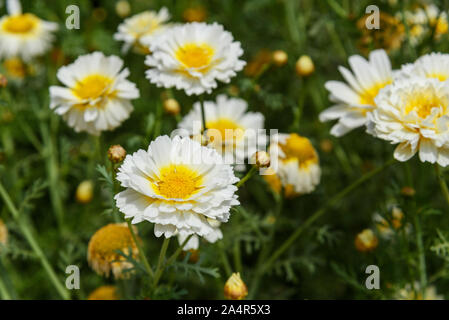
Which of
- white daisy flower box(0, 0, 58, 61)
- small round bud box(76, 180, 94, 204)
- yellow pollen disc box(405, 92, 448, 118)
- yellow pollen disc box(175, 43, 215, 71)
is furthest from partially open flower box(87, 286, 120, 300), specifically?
white daisy flower box(0, 0, 58, 61)

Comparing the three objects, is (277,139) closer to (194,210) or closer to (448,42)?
(194,210)

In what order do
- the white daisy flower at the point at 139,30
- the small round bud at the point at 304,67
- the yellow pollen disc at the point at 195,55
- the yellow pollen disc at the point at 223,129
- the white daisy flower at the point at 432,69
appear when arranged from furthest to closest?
1. the white daisy flower at the point at 139,30
2. the small round bud at the point at 304,67
3. the yellow pollen disc at the point at 223,129
4. the yellow pollen disc at the point at 195,55
5. the white daisy flower at the point at 432,69

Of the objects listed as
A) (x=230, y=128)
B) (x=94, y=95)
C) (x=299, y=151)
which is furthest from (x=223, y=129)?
(x=94, y=95)

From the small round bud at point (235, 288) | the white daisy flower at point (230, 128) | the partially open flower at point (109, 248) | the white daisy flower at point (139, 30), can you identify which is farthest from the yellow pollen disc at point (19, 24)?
the small round bud at point (235, 288)

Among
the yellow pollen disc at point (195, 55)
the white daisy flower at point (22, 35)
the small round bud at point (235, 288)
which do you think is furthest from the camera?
the white daisy flower at point (22, 35)

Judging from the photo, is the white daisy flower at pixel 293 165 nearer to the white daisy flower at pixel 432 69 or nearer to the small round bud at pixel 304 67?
the small round bud at pixel 304 67

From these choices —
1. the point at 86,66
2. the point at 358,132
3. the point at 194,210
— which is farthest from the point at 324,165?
the point at 194,210
